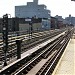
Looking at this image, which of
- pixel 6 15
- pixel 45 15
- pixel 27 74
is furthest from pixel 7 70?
pixel 45 15

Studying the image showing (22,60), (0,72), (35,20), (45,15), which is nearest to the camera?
(0,72)

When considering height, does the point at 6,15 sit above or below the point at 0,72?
above

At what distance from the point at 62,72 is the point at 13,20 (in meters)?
72.1

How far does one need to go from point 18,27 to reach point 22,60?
70162 mm

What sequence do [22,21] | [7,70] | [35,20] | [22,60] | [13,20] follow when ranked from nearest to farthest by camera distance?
1. [7,70]
2. [22,60]
3. [13,20]
4. [22,21]
5. [35,20]

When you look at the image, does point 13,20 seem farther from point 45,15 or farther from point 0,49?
point 45,15

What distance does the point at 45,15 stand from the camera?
192 meters

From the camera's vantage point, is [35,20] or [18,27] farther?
[35,20]

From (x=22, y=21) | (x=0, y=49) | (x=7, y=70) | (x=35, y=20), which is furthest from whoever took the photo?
(x=35, y=20)

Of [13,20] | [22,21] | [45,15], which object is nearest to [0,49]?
[13,20]

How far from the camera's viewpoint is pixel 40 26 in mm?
110250

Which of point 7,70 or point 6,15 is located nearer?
point 7,70

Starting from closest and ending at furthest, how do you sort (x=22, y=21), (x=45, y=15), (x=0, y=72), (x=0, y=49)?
1. (x=0, y=72)
2. (x=0, y=49)
3. (x=22, y=21)
4. (x=45, y=15)

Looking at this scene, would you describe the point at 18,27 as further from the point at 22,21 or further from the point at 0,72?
the point at 0,72
